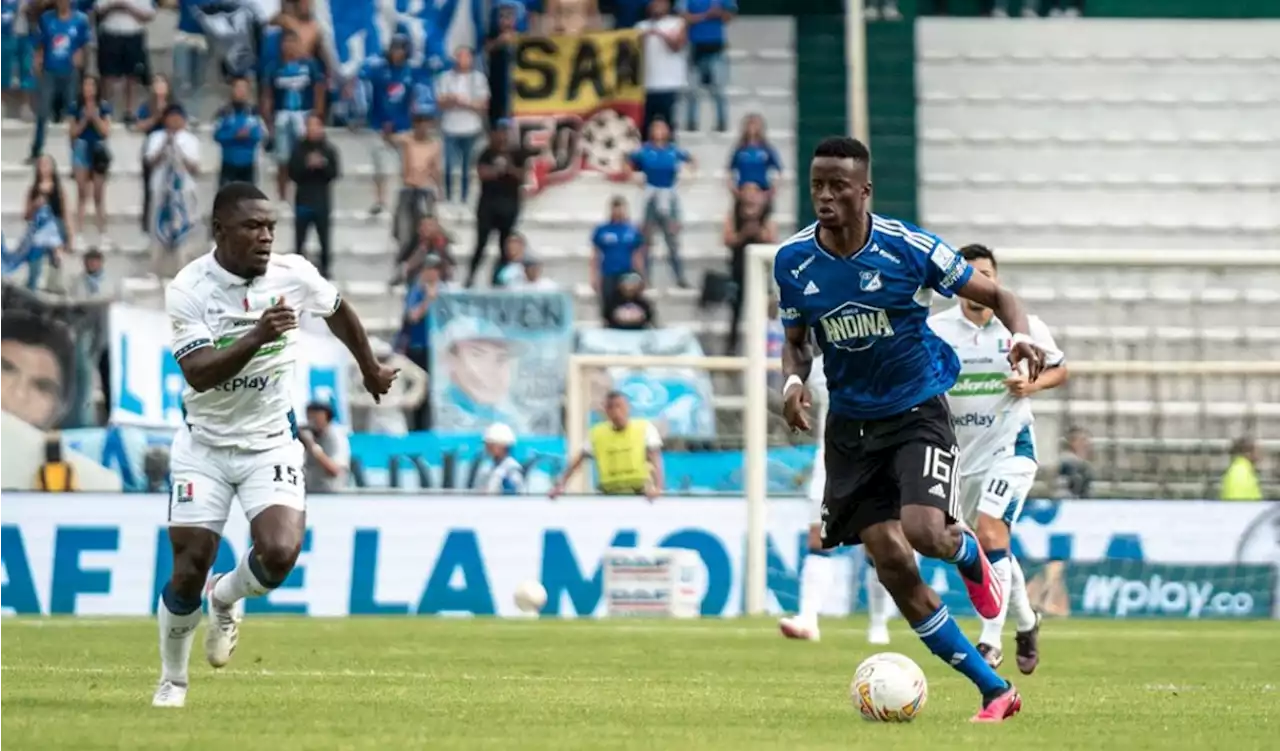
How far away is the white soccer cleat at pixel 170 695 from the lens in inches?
403

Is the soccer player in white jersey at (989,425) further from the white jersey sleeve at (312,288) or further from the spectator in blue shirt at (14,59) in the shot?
the spectator in blue shirt at (14,59)

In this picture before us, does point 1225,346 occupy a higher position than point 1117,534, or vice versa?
point 1225,346

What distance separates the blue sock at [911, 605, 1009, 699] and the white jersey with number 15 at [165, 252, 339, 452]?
2.94 m

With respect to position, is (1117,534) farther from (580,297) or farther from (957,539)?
(957,539)

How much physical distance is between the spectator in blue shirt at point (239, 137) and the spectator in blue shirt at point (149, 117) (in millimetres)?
844

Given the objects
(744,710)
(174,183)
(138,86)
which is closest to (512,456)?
(174,183)

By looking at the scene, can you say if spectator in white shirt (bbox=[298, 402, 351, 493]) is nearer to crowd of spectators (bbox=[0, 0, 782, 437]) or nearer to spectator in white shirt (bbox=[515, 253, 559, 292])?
crowd of spectators (bbox=[0, 0, 782, 437])

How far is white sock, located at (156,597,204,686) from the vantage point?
10.3 metres

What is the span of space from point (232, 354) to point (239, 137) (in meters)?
19.1


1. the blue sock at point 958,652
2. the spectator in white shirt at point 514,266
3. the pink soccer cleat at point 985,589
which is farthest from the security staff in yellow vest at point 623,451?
the blue sock at point 958,652

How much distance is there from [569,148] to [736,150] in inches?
105

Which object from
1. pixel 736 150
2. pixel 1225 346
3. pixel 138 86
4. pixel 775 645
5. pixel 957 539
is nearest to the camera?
pixel 957 539

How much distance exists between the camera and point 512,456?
79.8 feet

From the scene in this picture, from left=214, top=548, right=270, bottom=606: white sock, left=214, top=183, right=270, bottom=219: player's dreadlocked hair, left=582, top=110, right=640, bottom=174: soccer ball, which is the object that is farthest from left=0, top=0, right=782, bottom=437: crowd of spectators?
left=214, top=183, right=270, bottom=219: player's dreadlocked hair
